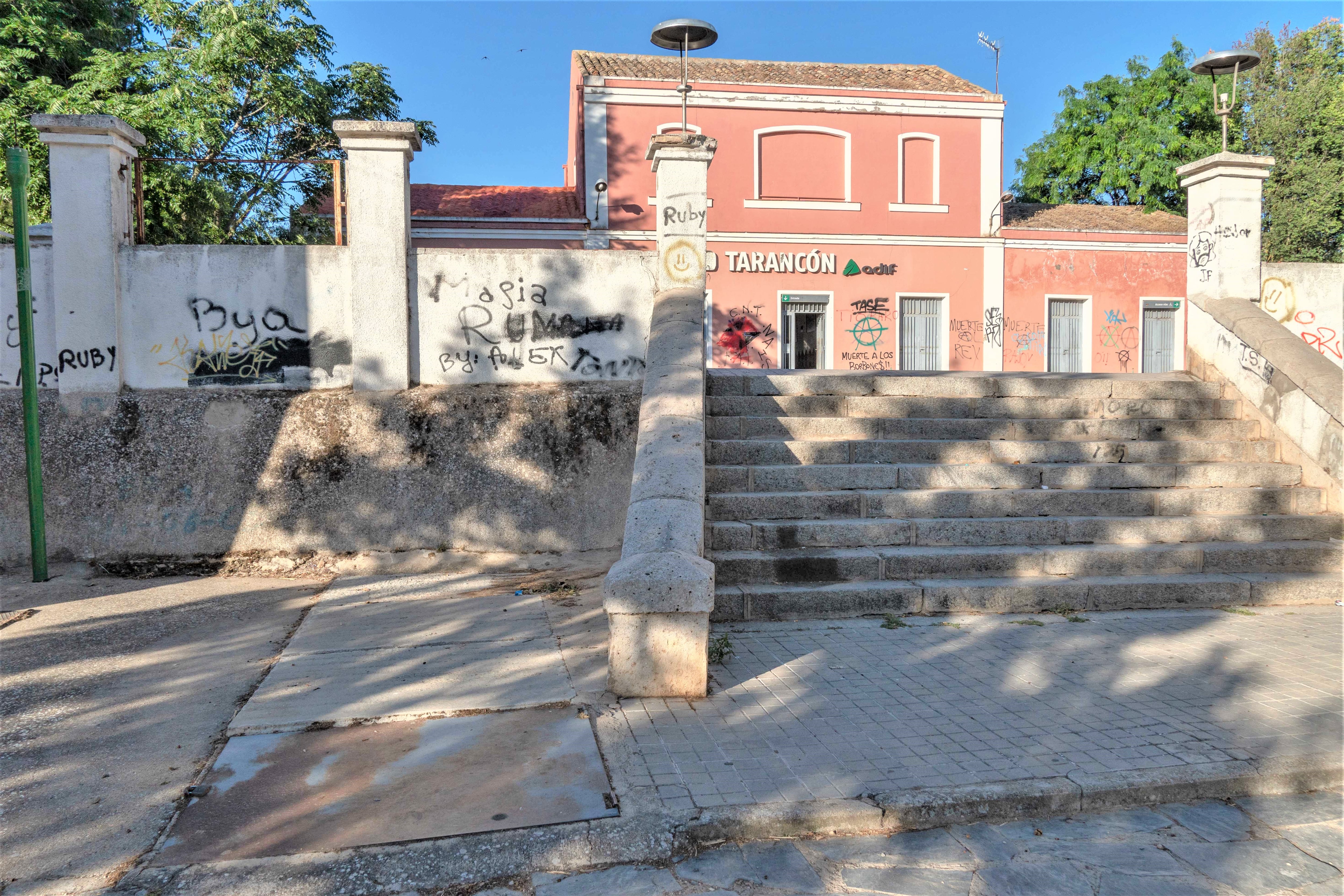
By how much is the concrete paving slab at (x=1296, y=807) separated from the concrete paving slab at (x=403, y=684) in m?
2.81

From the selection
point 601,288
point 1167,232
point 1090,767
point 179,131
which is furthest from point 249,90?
point 1167,232

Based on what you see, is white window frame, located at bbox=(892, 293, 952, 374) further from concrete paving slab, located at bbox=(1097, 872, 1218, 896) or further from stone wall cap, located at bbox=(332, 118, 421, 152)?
concrete paving slab, located at bbox=(1097, 872, 1218, 896)

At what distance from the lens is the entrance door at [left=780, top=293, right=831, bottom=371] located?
19484 millimetres

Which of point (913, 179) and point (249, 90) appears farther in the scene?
point (913, 179)

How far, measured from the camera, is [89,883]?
2564mm

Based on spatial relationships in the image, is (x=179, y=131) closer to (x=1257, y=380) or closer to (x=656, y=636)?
(x=656, y=636)

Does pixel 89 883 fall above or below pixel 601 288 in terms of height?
below

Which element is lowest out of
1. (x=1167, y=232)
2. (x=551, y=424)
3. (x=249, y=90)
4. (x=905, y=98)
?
(x=551, y=424)

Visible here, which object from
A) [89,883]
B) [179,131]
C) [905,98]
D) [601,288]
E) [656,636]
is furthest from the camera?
[905,98]

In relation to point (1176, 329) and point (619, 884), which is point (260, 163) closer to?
point (619, 884)

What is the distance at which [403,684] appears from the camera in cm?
423

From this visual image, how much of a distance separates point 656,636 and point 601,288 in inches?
169

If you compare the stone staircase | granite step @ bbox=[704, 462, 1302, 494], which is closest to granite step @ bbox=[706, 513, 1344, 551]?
the stone staircase

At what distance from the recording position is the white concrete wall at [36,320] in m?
6.82
